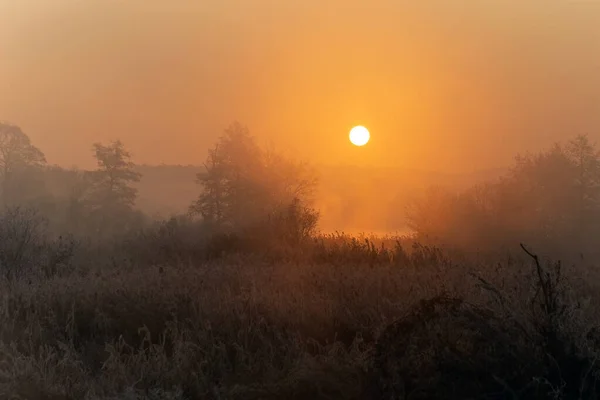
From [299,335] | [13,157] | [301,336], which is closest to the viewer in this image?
[299,335]

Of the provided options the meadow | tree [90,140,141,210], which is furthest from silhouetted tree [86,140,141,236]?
the meadow

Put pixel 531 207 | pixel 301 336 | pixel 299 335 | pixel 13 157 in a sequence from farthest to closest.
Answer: pixel 13 157 → pixel 531 207 → pixel 301 336 → pixel 299 335

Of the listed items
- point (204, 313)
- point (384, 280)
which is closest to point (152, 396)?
point (204, 313)

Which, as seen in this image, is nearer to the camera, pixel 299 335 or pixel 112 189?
pixel 299 335

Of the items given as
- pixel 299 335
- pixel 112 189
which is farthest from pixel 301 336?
pixel 112 189

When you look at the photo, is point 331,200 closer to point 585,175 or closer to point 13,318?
point 585,175

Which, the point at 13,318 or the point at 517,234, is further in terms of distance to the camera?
the point at 517,234

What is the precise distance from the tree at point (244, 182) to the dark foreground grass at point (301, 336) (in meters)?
21.1

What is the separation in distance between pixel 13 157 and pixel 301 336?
3432 cm

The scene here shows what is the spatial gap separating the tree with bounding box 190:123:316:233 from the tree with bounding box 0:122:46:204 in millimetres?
11687

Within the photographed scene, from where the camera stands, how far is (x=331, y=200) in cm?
4444

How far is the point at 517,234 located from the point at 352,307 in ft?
71.1

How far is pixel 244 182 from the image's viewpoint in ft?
103

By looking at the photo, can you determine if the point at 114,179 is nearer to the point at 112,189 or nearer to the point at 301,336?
the point at 112,189
